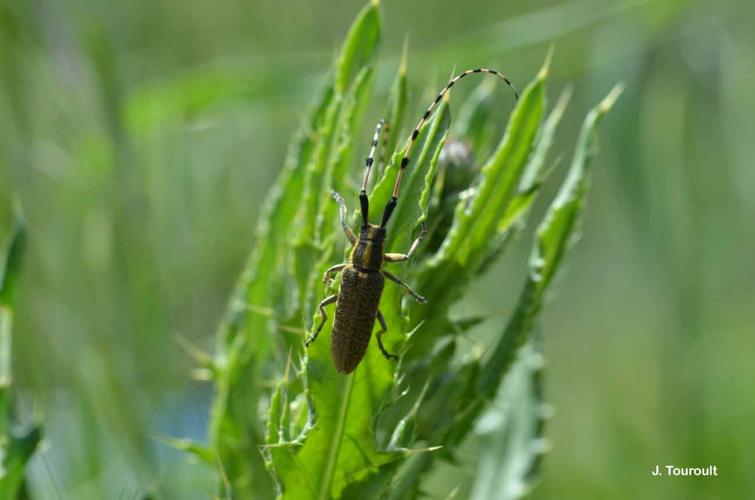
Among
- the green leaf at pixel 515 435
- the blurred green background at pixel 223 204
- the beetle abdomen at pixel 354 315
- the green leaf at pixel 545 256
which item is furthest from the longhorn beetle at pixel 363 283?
the blurred green background at pixel 223 204

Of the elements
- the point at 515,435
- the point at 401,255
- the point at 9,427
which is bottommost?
the point at 9,427

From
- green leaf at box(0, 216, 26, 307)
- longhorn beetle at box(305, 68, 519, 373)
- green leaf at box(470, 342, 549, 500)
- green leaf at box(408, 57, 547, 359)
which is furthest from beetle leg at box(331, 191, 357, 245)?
green leaf at box(0, 216, 26, 307)

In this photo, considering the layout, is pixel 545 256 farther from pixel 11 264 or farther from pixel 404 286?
pixel 11 264

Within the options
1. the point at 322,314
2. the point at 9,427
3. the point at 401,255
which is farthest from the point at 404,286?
the point at 9,427

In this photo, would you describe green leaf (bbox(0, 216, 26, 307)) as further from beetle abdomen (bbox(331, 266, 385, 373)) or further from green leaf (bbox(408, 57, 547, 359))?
green leaf (bbox(408, 57, 547, 359))

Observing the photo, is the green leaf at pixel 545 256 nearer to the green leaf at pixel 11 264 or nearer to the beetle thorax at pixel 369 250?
the beetle thorax at pixel 369 250

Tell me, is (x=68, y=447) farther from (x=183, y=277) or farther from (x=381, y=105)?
(x=381, y=105)
